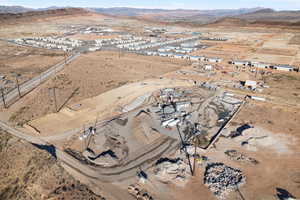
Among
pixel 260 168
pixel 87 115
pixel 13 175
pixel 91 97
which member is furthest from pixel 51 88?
pixel 260 168

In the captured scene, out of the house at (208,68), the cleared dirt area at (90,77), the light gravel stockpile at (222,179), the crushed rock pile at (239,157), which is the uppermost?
the house at (208,68)

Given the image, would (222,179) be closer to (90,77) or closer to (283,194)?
(283,194)

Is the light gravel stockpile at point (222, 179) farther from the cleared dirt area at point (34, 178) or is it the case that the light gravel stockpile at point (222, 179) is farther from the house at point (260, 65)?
the house at point (260, 65)

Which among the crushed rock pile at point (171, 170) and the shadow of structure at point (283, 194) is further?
the crushed rock pile at point (171, 170)

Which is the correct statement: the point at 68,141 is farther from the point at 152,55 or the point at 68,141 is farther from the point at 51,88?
the point at 152,55

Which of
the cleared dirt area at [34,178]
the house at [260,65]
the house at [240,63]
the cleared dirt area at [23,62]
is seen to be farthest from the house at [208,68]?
the cleared dirt area at [34,178]

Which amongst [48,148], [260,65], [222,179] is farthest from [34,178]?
[260,65]

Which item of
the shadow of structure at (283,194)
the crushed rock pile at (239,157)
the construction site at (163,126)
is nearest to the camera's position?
the shadow of structure at (283,194)

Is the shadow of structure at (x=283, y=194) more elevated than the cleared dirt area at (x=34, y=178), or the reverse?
the shadow of structure at (x=283, y=194)
